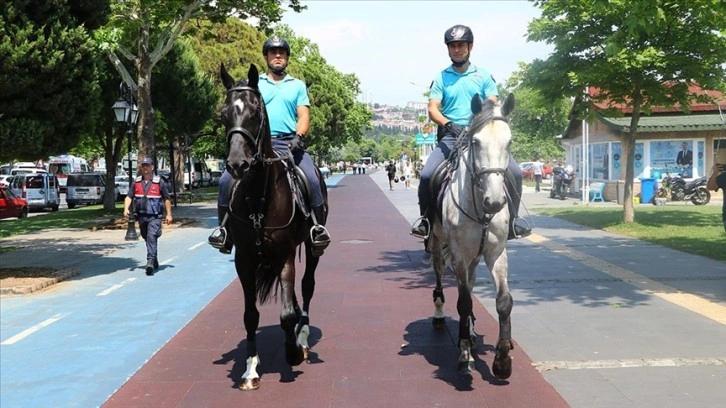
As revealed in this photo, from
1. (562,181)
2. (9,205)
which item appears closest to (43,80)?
(9,205)

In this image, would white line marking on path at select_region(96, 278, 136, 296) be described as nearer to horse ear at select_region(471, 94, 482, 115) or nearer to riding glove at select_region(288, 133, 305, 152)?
riding glove at select_region(288, 133, 305, 152)

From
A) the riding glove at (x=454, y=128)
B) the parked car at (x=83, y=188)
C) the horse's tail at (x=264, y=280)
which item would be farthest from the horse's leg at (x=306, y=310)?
the parked car at (x=83, y=188)

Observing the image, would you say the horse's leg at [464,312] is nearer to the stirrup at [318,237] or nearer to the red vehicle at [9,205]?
the stirrup at [318,237]

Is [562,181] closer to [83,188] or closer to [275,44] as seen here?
[83,188]

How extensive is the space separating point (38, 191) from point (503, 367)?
1369 inches

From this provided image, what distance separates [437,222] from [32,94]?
855 centimetres

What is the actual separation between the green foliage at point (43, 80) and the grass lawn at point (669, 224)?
40.8ft

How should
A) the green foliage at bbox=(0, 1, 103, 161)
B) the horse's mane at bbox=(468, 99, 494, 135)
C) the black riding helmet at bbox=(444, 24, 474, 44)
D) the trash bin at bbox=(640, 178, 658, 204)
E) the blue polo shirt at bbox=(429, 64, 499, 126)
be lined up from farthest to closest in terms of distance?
the trash bin at bbox=(640, 178, 658, 204), the green foliage at bbox=(0, 1, 103, 161), the blue polo shirt at bbox=(429, 64, 499, 126), the black riding helmet at bbox=(444, 24, 474, 44), the horse's mane at bbox=(468, 99, 494, 135)

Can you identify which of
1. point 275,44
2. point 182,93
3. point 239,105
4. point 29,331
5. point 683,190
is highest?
point 182,93

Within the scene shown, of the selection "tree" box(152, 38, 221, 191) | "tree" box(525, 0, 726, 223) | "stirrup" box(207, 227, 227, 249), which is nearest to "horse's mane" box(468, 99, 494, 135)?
"stirrup" box(207, 227, 227, 249)

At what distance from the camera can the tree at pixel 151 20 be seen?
873 inches

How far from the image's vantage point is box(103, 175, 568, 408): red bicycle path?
5.73 metres

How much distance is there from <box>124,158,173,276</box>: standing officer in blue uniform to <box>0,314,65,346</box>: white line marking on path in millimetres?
3640

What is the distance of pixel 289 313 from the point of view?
6.00m
